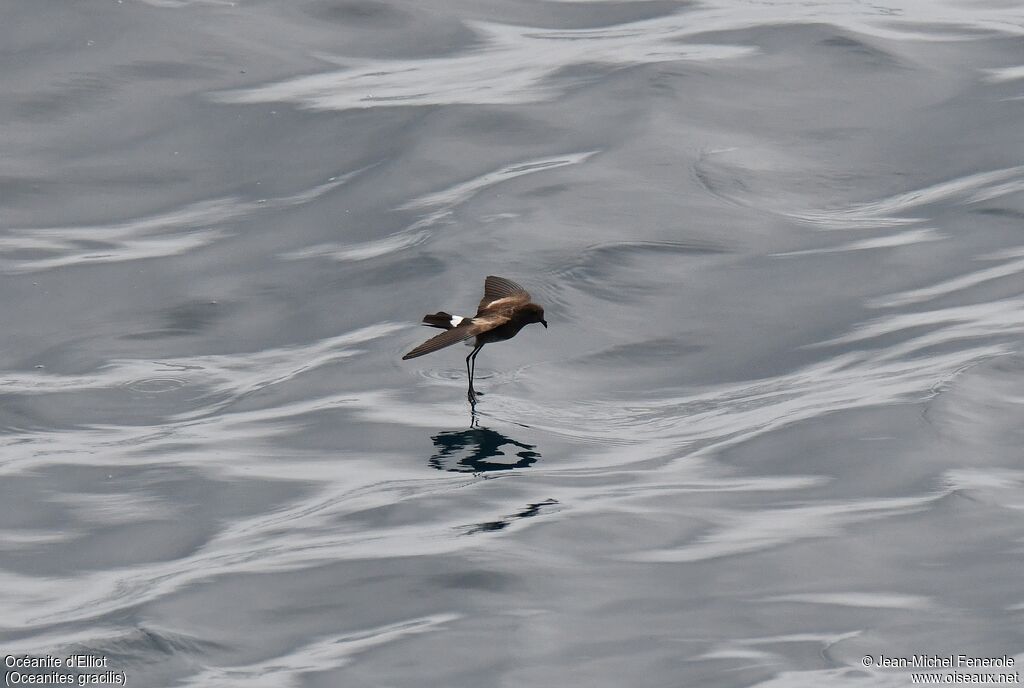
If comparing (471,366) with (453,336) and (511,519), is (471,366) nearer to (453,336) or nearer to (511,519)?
(453,336)

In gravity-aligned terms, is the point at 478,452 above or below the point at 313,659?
above

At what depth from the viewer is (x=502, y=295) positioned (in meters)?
10.5

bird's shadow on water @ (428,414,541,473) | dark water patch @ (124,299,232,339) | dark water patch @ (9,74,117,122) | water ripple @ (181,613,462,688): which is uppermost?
dark water patch @ (9,74,117,122)

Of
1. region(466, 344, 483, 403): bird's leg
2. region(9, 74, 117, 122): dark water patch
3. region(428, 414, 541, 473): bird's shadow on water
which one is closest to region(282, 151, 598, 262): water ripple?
region(466, 344, 483, 403): bird's leg

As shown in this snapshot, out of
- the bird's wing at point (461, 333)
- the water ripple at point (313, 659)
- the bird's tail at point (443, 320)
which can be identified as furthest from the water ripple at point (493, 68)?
the water ripple at point (313, 659)

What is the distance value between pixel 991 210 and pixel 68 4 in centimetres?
1036

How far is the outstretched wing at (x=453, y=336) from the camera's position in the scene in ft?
29.5

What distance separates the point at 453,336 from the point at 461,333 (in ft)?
0.46

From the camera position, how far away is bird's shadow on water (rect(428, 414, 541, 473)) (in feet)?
29.6

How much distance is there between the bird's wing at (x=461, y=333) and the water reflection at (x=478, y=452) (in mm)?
573

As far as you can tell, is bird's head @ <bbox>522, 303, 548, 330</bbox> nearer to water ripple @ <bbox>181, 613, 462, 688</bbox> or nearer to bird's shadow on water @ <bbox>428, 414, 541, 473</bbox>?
bird's shadow on water @ <bbox>428, 414, 541, 473</bbox>

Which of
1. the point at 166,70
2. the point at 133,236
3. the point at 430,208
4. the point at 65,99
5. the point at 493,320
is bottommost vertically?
the point at 133,236

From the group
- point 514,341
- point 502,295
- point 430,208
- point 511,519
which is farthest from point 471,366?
point 430,208

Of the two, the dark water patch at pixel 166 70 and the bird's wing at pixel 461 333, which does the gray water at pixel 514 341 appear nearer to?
the dark water patch at pixel 166 70
